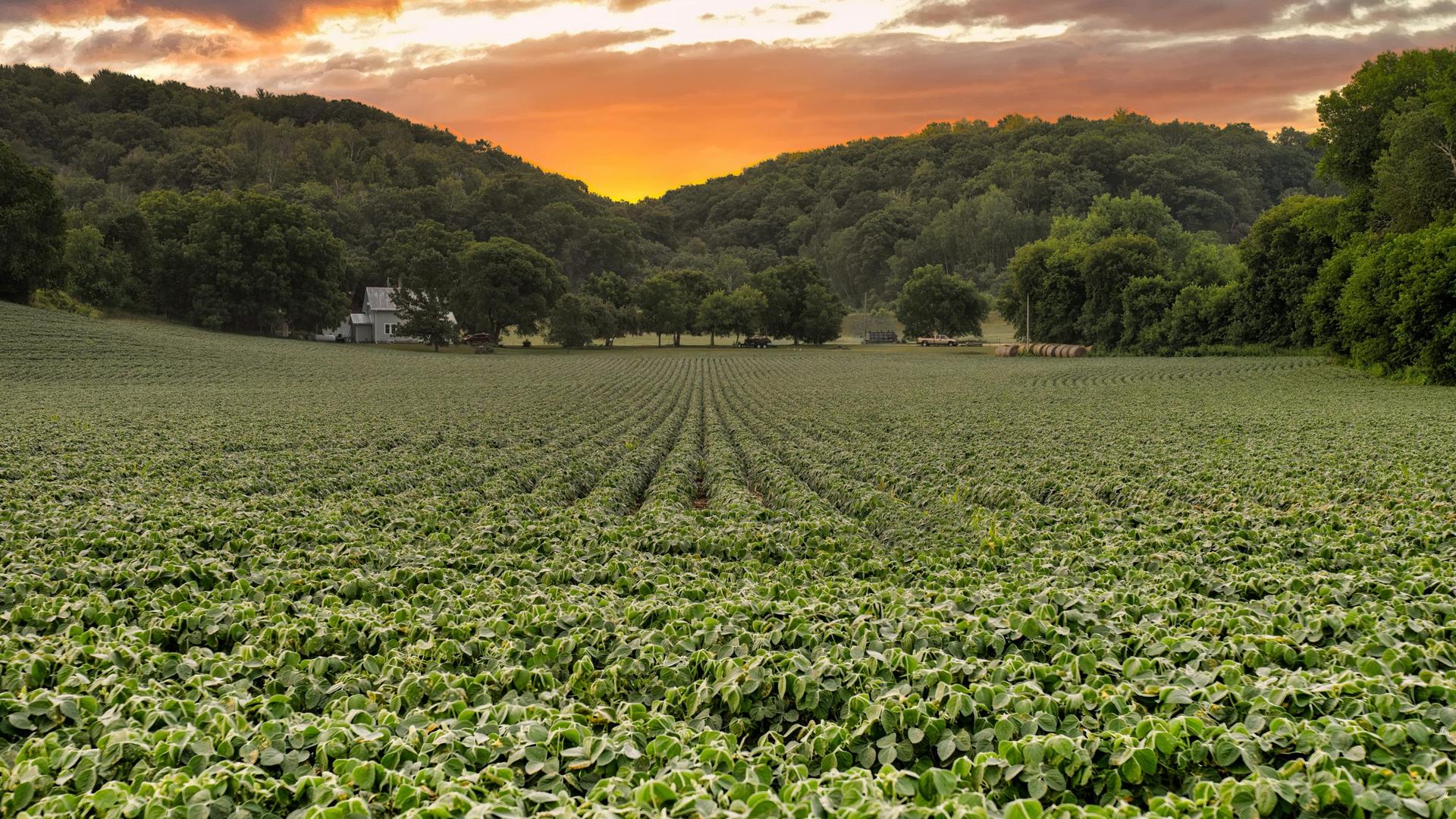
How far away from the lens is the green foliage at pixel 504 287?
10944 cm

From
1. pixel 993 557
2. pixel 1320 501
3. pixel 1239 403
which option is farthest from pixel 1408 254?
pixel 993 557

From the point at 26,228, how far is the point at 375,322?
4916 cm

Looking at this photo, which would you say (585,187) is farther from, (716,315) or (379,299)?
(716,315)

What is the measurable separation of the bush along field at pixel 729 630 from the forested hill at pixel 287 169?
393 ft

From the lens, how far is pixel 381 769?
210 inches

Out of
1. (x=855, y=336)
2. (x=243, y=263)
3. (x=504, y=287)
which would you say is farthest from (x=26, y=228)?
(x=855, y=336)

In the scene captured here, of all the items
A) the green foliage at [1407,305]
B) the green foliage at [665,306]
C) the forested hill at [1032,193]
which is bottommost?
the green foliage at [1407,305]

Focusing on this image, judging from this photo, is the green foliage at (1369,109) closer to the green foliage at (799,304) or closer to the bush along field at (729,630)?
the bush along field at (729,630)

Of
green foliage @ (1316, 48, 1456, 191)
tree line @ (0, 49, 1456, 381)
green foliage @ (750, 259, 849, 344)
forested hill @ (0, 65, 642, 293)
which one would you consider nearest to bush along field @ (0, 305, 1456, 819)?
tree line @ (0, 49, 1456, 381)

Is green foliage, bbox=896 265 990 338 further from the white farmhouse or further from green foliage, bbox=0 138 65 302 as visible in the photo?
green foliage, bbox=0 138 65 302

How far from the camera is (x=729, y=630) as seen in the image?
820 cm

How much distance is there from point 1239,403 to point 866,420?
689 inches

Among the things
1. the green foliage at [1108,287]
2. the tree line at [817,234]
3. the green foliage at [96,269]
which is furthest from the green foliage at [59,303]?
the green foliage at [1108,287]

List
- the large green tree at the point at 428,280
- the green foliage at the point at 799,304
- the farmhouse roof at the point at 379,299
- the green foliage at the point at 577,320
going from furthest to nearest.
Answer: the green foliage at the point at 799,304, the farmhouse roof at the point at 379,299, the green foliage at the point at 577,320, the large green tree at the point at 428,280
